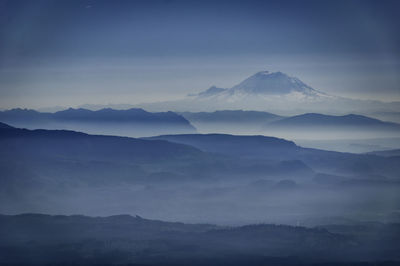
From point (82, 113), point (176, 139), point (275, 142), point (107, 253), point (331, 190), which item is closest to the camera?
point (107, 253)

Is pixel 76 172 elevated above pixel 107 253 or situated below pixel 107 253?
above

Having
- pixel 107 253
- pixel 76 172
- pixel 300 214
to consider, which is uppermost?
pixel 76 172

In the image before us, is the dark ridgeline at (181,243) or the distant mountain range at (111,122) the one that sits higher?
the distant mountain range at (111,122)

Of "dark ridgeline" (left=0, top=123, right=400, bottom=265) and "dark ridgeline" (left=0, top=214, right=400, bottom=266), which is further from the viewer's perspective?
"dark ridgeline" (left=0, top=123, right=400, bottom=265)

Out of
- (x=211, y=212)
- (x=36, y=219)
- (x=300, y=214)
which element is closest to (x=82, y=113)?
(x=36, y=219)

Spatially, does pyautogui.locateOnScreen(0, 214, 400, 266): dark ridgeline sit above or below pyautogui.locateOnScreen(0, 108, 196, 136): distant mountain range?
below

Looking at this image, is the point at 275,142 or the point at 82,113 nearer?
the point at 82,113

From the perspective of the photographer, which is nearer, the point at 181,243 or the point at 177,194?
the point at 181,243

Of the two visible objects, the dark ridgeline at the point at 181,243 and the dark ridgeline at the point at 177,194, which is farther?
the dark ridgeline at the point at 177,194

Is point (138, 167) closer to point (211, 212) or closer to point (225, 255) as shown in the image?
point (211, 212)

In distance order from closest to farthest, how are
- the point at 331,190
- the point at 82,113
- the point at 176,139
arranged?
the point at 82,113 < the point at 331,190 < the point at 176,139

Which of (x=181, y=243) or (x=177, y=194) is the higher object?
(x=177, y=194)
